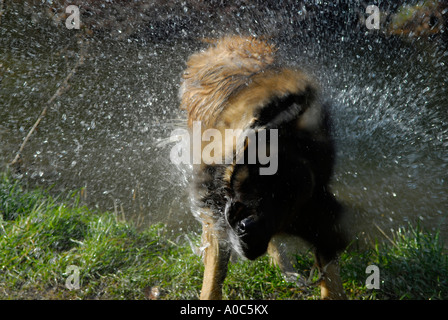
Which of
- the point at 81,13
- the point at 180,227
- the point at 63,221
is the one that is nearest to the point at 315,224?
the point at 180,227

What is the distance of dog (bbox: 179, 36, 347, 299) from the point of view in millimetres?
2305

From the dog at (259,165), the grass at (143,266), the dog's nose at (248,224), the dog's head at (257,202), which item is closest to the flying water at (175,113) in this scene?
the dog at (259,165)

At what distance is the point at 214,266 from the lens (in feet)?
9.66

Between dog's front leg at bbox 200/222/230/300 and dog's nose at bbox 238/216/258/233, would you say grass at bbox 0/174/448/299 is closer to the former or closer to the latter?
dog's front leg at bbox 200/222/230/300

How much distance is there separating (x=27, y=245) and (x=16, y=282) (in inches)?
13.1

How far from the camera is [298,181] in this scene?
2.58m

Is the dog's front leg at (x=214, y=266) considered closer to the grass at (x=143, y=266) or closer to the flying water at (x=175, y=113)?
the grass at (x=143, y=266)

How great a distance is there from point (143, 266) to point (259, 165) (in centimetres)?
146

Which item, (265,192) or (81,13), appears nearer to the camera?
(265,192)

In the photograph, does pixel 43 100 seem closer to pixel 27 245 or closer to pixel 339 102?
pixel 27 245

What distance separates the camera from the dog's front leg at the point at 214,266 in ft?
9.52

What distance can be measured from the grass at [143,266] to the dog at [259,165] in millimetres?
178

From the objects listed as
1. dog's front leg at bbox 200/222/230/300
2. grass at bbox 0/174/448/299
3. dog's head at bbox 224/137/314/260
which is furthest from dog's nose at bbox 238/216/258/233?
grass at bbox 0/174/448/299

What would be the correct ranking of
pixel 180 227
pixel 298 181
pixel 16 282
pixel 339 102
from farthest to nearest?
pixel 180 227
pixel 339 102
pixel 16 282
pixel 298 181
